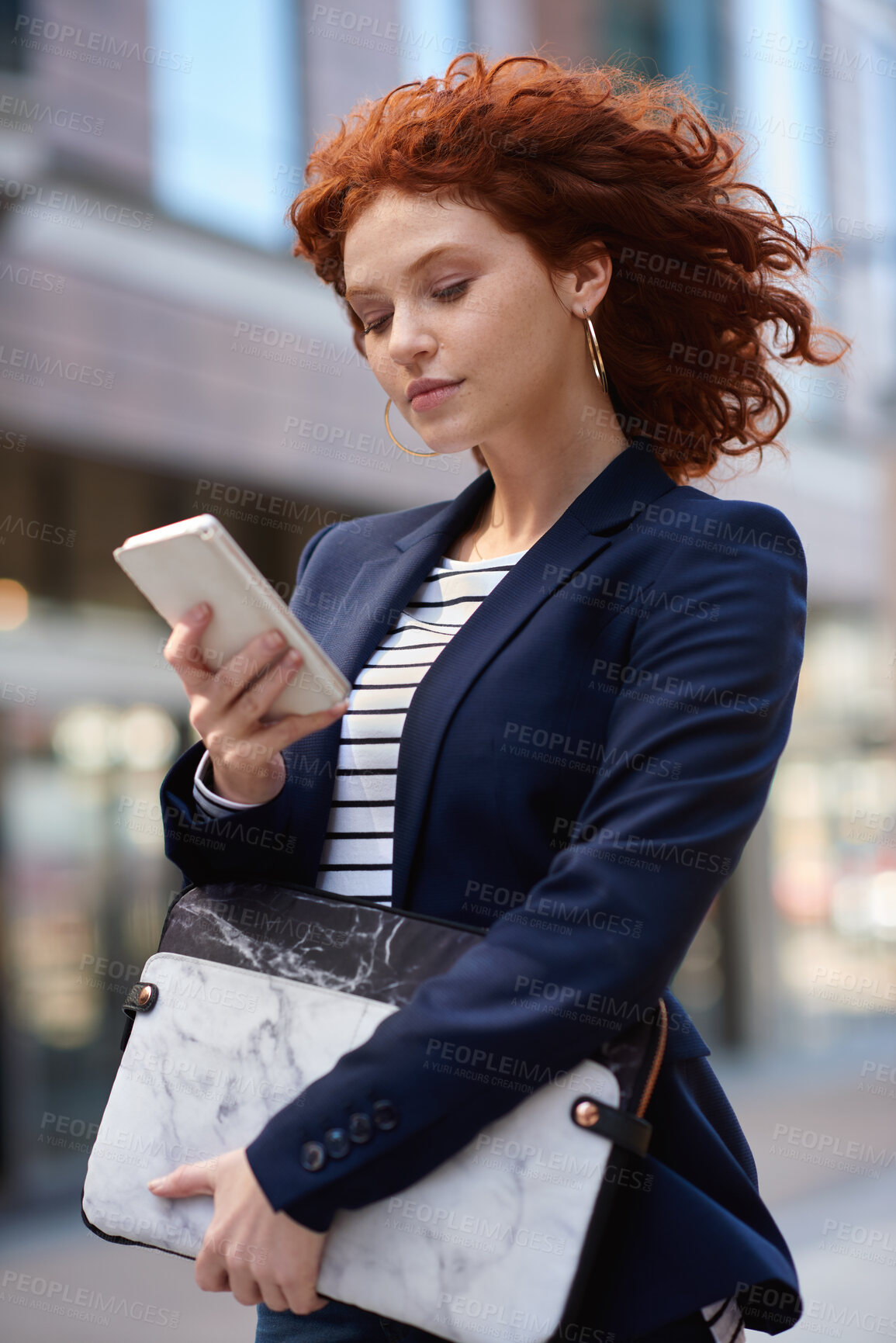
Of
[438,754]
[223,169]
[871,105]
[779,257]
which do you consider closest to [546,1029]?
[438,754]

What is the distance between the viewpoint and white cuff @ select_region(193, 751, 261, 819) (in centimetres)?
146

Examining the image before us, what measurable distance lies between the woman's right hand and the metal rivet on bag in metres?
0.44

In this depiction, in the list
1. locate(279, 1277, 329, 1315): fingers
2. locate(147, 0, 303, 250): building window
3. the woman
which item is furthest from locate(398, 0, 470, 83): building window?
locate(279, 1277, 329, 1315): fingers

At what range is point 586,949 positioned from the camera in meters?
1.23

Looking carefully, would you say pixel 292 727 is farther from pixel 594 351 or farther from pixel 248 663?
pixel 594 351

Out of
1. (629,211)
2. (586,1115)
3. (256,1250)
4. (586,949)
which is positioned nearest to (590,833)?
(586,949)

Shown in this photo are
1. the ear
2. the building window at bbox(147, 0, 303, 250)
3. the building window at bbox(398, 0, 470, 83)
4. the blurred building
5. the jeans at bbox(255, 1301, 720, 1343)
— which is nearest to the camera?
the jeans at bbox(255, 1301, 720, 1343)

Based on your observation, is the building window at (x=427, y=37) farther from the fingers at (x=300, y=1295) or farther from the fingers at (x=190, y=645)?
the fingers at (x=300, y=1295)

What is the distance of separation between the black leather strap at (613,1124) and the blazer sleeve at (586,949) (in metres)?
0.04

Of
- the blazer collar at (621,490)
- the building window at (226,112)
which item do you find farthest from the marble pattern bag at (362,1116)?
the building window at (226,112)

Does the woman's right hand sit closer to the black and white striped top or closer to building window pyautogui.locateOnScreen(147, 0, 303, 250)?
the black and white striped top

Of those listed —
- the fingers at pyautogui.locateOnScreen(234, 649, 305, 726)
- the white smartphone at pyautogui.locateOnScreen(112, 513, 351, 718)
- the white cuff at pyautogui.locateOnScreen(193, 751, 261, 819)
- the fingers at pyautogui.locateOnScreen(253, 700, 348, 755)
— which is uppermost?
the white smartphone at pyautogui.locateOnScreen(112, 513, 351, 718)

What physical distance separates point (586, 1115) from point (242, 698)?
1.69 ft

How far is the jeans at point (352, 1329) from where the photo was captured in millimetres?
1339
